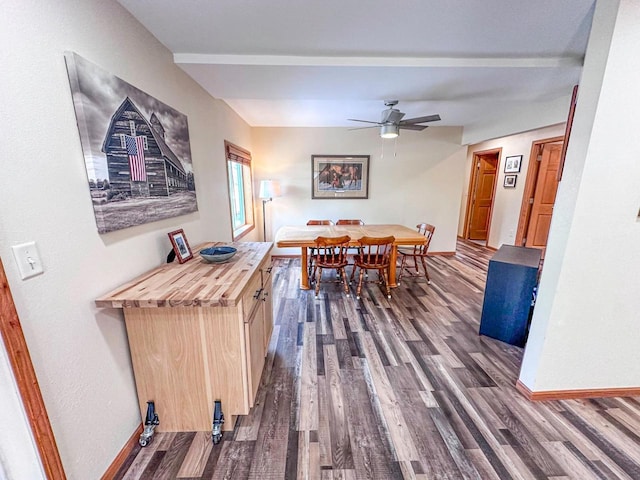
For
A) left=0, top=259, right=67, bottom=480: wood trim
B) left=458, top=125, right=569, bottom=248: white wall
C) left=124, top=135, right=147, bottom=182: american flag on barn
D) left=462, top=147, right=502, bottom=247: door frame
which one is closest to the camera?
left=0, top=259, right=67, bottom=480: wood trim

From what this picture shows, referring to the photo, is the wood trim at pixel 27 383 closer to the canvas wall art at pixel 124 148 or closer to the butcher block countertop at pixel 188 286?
the butcher block countertop at pixel 188 286

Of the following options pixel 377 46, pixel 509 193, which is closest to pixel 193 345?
pixel 377 46

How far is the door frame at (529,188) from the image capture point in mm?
4613

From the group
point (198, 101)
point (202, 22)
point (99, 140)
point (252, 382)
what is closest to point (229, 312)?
point (252, 382)

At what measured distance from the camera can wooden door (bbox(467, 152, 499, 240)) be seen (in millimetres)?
6230

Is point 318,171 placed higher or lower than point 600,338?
higher

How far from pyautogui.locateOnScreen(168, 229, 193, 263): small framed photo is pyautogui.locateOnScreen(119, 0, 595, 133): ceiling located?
1.25 metres

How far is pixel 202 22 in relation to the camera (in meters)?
1.51

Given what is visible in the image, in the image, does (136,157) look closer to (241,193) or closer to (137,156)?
(137,156)

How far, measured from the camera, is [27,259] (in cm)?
89

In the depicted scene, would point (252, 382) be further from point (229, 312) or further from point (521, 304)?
point (521, 304)

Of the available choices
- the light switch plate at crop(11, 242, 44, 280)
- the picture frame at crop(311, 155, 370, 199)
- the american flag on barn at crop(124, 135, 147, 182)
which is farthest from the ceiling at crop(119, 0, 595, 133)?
the picture frame at crop(311, 155, 370, 199)

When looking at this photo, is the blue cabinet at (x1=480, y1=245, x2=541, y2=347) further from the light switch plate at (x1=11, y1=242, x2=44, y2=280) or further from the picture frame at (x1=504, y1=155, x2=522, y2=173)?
the picture frame at (x1=504, y1=155, x2=522, y2=173)

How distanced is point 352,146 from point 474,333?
3.43 m
